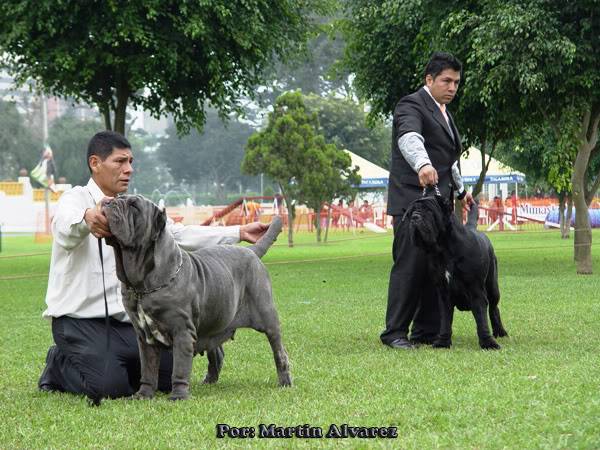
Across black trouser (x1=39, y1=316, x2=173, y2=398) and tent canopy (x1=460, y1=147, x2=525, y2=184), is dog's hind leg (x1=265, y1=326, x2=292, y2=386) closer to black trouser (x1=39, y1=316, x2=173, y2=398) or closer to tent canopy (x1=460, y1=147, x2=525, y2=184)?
black trouser (x1=39, y1=316, x2=173, y2=398)

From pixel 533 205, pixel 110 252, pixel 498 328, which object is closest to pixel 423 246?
pixel 498 328

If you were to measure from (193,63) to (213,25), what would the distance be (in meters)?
0.82

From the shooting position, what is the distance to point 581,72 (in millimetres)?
18172

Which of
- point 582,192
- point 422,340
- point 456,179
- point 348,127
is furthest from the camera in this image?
point 348,127

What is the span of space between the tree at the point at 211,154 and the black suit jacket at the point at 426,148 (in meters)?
101

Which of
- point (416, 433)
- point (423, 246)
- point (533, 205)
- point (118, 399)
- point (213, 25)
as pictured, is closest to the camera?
point (416, 433)

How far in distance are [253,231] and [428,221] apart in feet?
5.74

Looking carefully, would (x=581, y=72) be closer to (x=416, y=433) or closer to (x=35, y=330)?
(x=35, y=330)

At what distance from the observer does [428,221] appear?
27.8ft

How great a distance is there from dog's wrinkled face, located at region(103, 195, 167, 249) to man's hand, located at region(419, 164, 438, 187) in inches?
113

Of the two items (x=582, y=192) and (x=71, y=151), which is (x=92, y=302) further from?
(x=71, y=151)

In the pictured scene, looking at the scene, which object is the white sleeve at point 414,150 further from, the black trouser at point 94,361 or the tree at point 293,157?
the tree at point 293,157

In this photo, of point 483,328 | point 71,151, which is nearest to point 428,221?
point 483,328

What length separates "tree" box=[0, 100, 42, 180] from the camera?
98.3 m
